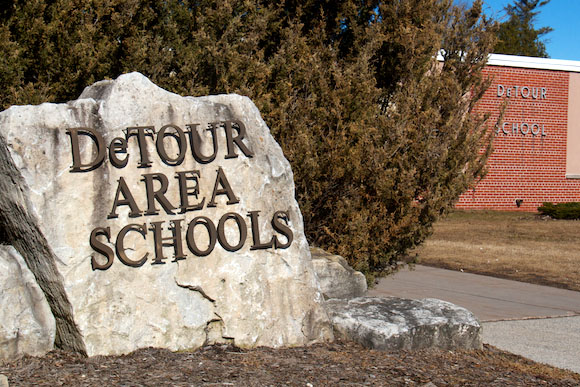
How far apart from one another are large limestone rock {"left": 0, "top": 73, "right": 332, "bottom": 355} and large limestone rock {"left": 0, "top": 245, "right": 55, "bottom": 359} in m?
0.08

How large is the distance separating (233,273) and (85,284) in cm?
105

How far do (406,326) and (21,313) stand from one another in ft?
9.08

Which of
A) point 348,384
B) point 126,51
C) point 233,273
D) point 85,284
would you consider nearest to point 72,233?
point 85,284

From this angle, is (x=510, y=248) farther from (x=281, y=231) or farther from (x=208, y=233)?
(x=208, y=233)

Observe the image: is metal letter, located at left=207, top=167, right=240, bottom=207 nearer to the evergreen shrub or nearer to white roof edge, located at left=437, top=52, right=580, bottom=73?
the evergreen shrub

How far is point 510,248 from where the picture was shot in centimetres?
1439

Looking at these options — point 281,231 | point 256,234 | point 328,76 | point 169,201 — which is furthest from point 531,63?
point 169,201

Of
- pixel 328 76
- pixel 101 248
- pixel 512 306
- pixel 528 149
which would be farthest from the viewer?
pixel 528 149

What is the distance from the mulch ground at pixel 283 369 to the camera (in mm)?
4484

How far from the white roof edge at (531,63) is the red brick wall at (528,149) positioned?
17 centimetres

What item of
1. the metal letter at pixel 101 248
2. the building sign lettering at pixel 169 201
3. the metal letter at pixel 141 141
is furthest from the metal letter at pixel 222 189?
the metal letter at pixel 101 248

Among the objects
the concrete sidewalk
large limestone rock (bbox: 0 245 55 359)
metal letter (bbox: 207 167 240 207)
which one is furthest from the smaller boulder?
large limestone rock (bbox: 0 245 55 359)

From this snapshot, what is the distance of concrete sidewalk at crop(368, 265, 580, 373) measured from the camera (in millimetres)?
6449

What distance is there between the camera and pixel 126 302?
4988mm
